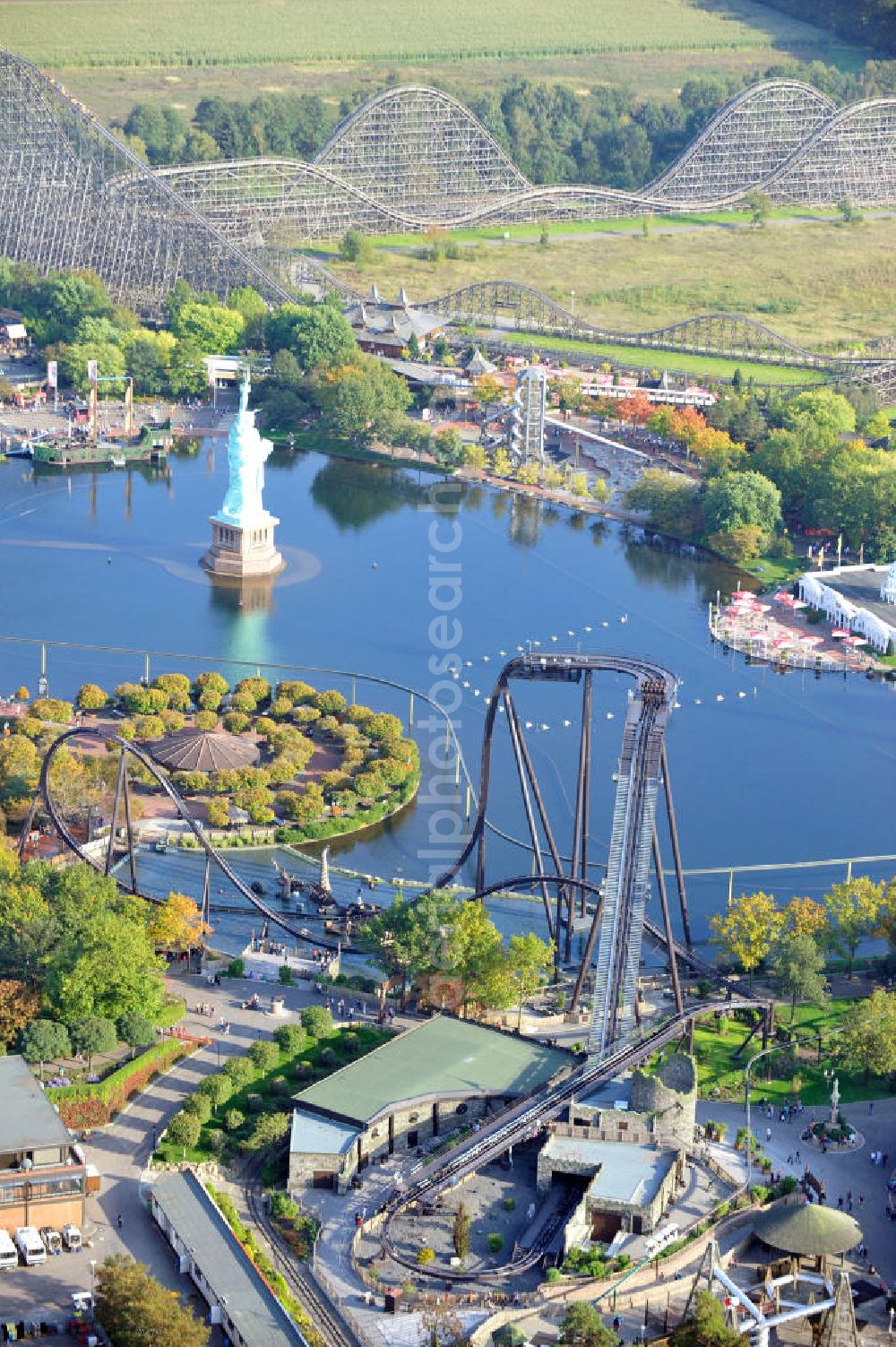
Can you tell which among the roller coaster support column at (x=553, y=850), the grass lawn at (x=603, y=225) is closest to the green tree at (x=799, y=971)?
the roller coaster support column at (x=553, y=850)

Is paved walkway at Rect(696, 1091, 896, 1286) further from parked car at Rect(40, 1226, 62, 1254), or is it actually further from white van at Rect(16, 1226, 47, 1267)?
white van at Rect(16, 1226, 47, 1267)

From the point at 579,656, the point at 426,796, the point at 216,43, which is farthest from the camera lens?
the point at 216,43

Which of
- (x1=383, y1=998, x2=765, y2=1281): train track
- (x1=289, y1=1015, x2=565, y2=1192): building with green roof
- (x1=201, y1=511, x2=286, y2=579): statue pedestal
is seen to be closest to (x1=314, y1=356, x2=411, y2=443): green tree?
(x1=201, y1=511, x2=286, y2=579): statue pedestal

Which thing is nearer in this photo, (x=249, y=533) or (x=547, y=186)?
(x=249, y=533)

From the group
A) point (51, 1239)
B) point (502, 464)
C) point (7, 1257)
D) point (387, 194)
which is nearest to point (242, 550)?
point (502, 464)

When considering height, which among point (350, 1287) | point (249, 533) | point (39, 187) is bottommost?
point (350, 1287)

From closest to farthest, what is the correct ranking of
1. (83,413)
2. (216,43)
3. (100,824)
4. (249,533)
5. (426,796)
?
(100,824) → (426,796) → (249,533) → (83,413) → (216,43)

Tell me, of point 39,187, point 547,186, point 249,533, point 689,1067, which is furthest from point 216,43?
point 689,1067

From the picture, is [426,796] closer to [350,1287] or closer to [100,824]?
[100,824]
